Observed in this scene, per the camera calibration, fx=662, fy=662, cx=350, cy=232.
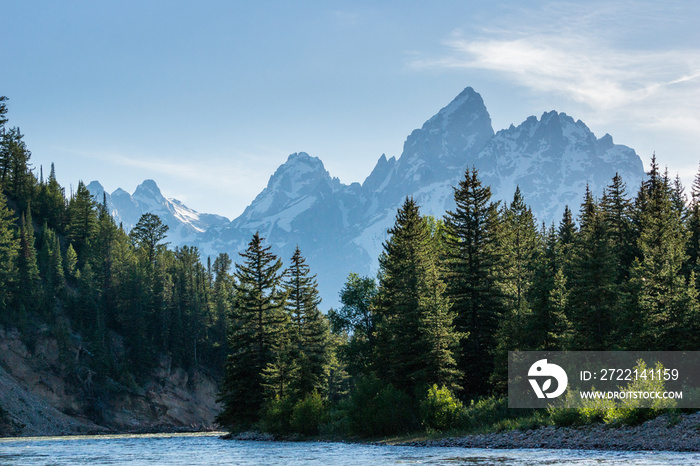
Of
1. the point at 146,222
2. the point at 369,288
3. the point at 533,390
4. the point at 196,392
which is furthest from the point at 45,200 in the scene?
the point at 533,390

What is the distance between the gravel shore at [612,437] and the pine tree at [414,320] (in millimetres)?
10387

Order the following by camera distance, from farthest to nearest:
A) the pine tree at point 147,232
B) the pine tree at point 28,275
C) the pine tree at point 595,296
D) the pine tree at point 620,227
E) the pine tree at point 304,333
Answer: the pine tree at point 147,232 → the pine tree at point 28,275 → the pine tree at point 620,227 → the pine tree at point 304,333 → the pine tree at point 595,296

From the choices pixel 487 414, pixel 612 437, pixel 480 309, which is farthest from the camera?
pixel 480 309

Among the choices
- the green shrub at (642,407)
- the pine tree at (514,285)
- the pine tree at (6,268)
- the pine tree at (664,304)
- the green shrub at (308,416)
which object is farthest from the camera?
the pine tree at (6,268)

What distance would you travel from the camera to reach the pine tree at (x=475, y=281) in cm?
5462

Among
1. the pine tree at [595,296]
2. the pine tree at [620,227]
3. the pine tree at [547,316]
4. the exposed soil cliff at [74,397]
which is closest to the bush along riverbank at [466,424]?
the pine tree at [547,316]

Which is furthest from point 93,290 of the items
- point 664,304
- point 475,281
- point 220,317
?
point 664,304

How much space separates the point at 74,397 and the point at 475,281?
78.8m

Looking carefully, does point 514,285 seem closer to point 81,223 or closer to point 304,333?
point 304,333

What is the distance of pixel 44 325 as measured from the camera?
4432 inches

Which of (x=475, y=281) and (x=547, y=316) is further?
(x=475, y=281)

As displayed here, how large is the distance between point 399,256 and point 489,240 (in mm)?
8535

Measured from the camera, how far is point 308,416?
5619 centimetres

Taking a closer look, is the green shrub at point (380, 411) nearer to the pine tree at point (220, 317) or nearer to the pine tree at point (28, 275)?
the pine tree at point (28, 275)
